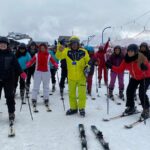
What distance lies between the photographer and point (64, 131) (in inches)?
291

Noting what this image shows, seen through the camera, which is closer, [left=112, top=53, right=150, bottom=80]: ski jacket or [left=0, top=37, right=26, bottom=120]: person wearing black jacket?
[left=0, top=37, right=26, bottom=120]: person wearing black jacket

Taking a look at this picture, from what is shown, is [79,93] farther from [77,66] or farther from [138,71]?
[138,71]

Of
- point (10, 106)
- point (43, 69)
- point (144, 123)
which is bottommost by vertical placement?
point (144, 123)

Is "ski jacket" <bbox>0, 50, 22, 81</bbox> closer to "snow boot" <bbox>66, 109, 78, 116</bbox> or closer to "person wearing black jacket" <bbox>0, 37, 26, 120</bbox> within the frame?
"person wearing black jacket" <bbox>0, 37, 26, 120</bbox>

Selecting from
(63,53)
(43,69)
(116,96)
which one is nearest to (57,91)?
(116,96)

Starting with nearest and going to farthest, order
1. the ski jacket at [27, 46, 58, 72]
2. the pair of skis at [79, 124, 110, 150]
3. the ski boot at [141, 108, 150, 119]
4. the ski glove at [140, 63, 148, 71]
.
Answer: the pair of skis at [79, 124, 110, 150]
the ski glove at [140, 63, 148, 71]
the ski boot at [141, 108, 150, 119]
the ski jacket at [27, 46, 58, 72]

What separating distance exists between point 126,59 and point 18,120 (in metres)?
2.95

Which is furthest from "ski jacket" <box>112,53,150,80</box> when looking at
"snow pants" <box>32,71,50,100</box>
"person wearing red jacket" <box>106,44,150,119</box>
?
"snow pants" <box>32,71,50,100</box>

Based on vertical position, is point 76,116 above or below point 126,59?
below

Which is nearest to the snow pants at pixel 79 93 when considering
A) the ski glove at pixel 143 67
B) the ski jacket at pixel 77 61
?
the ski jacket at pixel 77 61

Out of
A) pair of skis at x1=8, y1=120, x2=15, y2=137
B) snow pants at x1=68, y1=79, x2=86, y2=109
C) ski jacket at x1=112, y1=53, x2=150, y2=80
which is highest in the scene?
ski jacket at x1=112, y1=53, x2=150, y2=80

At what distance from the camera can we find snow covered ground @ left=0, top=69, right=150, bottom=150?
6355 mm

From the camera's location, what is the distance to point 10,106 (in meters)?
7.79

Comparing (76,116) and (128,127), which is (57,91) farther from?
(128,127)
